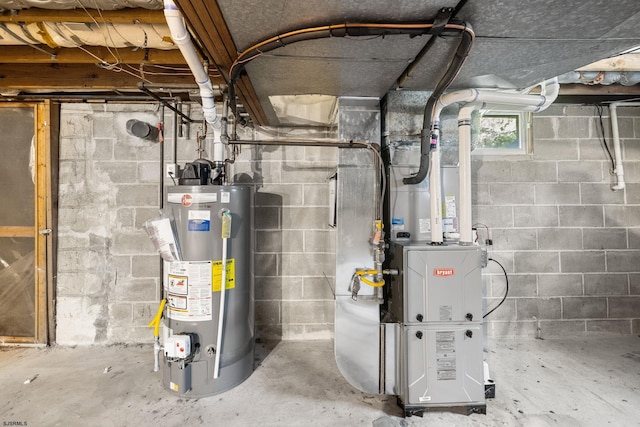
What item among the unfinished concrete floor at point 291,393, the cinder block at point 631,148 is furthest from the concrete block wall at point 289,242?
the cinder block at point 631,148

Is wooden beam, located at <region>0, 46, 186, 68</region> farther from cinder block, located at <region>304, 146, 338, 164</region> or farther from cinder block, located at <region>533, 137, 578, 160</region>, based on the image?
cinder block, located at <region>533, 137, 578, 160</region>

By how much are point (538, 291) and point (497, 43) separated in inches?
84.9

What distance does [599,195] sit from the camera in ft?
7.97

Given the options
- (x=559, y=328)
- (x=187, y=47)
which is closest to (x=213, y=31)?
(x=187, y=47)

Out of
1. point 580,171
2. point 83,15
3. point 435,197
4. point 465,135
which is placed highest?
point 83,15

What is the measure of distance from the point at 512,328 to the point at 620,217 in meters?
1.41

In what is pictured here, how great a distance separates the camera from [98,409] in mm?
1576

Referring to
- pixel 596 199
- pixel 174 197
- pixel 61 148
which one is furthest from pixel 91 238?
pixel 596 199

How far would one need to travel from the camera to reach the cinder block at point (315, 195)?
93.0 inches

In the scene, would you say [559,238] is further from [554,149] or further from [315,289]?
[315,289]

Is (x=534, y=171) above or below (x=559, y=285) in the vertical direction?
above

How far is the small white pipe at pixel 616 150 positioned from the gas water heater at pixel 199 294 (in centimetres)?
328

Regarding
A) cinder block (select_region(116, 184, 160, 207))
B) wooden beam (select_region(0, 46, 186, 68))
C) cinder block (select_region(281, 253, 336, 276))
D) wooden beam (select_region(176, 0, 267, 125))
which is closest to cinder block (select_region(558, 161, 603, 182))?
cinder block (select_region(281, 253, 336, 276))

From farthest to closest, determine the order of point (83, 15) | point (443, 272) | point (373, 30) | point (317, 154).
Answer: point (317, 154)
point (443, 272)
point (83, 15)
point (373, 30)
